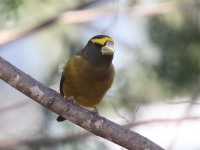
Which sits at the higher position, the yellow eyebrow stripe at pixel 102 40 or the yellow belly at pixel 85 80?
the yellow eyebrow stripe at pixel 102 40

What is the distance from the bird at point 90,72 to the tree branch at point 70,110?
317 mm

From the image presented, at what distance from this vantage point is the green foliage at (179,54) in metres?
3.79

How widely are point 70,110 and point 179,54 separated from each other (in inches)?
67.0

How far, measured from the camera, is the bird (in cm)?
256

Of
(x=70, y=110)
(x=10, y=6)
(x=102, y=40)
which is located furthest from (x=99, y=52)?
(x=10, y=6)

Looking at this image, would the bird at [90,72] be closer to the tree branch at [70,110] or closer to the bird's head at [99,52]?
the bird's head at [99,52]

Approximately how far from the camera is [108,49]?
246cm

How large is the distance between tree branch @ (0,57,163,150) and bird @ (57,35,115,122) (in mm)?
317

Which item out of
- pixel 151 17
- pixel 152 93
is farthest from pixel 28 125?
pixel 151 17

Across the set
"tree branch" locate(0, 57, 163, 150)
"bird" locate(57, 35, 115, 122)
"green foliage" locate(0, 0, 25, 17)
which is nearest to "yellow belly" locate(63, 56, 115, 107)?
"bird" locate(57, 35, 115, 122)

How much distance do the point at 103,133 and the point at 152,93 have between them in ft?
5.24

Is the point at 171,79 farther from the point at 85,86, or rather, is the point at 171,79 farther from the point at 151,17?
the point at 85,86

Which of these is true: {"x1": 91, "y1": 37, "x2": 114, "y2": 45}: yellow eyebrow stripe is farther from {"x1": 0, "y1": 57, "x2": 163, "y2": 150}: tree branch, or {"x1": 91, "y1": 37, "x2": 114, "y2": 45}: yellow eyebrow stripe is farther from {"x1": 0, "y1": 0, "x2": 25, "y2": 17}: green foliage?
{"x1": 0, "y1": 0, "x2": 25, "y2": 17}: green foliage

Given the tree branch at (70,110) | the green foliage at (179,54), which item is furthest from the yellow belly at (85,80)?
the green foliage at (179,54)
